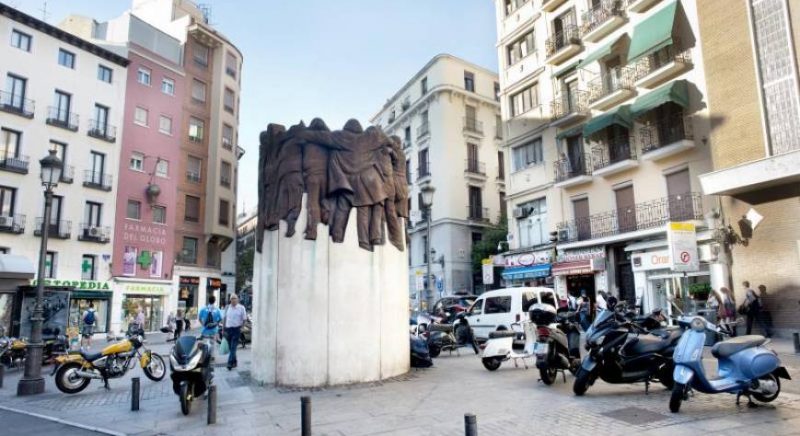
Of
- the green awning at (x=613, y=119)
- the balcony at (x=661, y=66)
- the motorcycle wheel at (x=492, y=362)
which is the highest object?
the balcony at (x=661, y=66)

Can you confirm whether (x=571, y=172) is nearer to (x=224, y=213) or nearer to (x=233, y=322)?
(x=233, y=322)

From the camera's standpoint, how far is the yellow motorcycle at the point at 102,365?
414 inches

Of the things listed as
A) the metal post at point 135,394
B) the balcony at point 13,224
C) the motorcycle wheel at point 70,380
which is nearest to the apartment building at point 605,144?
the metal post at point 135,394

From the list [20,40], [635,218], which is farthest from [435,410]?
[20,40]

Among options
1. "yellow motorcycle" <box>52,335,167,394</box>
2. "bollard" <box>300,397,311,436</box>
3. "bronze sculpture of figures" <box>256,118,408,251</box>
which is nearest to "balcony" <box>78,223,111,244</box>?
"yellow motorcycle" <box>52,335,167,394</box>

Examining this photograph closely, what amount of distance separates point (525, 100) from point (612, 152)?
6.79m

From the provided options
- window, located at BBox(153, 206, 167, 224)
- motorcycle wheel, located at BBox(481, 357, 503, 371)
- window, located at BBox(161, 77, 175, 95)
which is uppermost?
window, located at BBox(161, 77, 175, 95)

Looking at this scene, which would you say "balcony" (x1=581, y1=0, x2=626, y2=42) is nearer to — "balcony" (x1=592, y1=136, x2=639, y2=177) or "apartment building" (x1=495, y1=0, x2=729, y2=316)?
"apartment building" (x1=495, y1=0, x2=729, y2=316)

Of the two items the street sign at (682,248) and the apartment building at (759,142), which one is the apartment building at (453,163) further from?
the street sign at (682,248)

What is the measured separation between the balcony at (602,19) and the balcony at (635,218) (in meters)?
7.67

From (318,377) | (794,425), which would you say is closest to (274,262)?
(318,377)

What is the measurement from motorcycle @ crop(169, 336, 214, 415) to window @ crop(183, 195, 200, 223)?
30.2 metres

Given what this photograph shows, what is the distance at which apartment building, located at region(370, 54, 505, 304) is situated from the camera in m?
36.0

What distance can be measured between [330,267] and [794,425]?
23.1 feet
